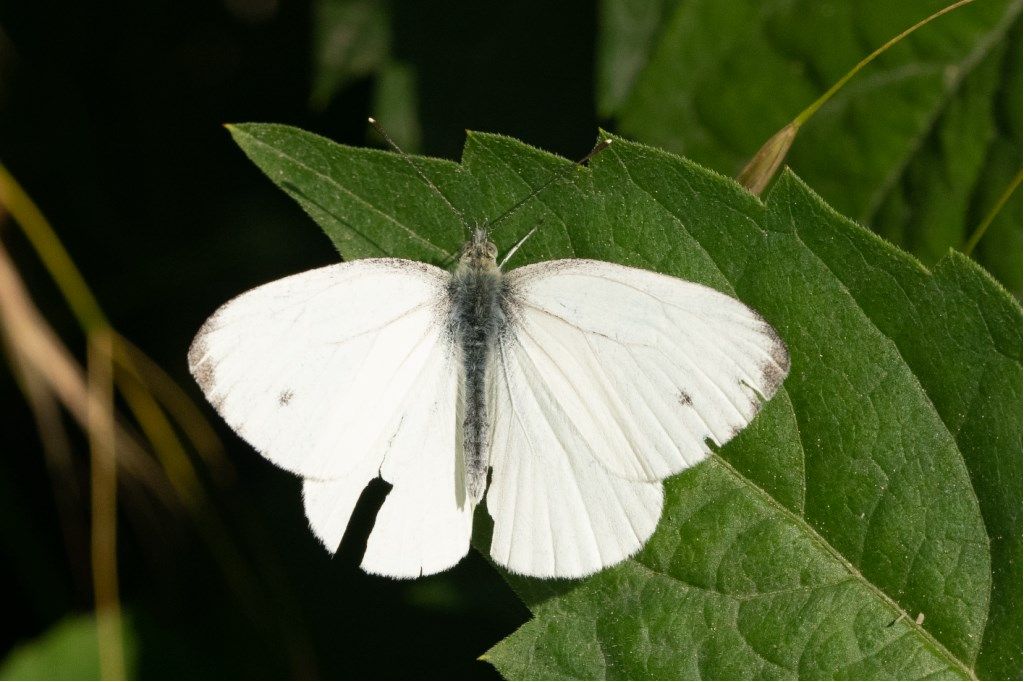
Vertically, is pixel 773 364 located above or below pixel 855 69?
below

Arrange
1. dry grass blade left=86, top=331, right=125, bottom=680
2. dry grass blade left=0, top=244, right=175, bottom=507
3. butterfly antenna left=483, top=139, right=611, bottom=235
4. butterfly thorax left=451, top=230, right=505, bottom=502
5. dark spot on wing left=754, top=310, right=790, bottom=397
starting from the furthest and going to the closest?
dry grass blade left=86, top=331, right=125, bottom=680 → dry grass blade left=0, top=244, right=175, bottom=507 → butterfly thorax left=451, top=230, right=505, bottom=502 → butterfly antenna left=483, top=139, right=611, bottom=235 → dark spot on wing left=754, top=310, right=790, bottom=397

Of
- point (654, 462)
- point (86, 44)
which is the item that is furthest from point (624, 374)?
point (86, 44)

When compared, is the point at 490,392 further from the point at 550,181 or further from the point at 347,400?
the point at 550,181

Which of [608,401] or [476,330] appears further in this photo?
[476,330]

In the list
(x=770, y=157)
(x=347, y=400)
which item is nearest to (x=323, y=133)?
(x=347, y=400)

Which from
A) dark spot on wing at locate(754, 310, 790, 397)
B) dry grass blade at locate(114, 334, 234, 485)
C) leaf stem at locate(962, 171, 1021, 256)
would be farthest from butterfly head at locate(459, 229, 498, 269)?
dry grass blade at locate(114, 334, 234, 485)

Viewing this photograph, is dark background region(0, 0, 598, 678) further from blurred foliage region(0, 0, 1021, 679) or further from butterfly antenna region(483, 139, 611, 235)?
butterfly antenna region(483, 139, 611, 235)
